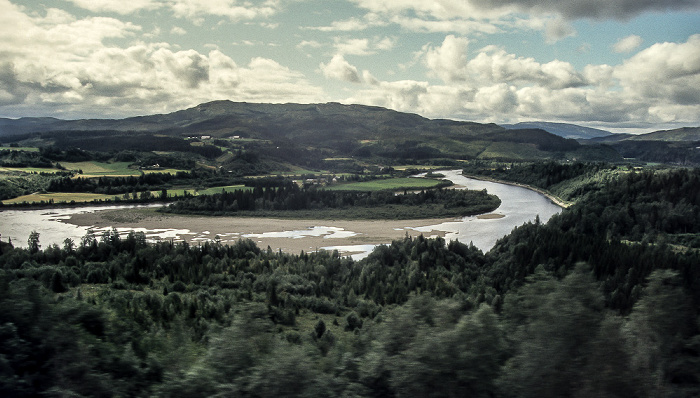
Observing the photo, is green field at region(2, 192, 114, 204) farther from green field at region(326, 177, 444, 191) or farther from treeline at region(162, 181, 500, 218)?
green field at region(326, 177, 444, 191)

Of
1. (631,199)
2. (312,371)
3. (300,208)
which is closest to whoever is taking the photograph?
(312,371)

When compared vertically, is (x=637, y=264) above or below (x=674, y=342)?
below

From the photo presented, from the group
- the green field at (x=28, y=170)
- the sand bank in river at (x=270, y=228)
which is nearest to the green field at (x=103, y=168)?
the green field at (x=28, y=170)

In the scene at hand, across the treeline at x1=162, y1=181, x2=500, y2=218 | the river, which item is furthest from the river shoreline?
the treeline at x1=162, y1=181, x2=500, y2=218

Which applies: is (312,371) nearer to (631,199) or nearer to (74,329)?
(74,329)

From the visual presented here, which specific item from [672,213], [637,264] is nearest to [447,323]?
[637,264]

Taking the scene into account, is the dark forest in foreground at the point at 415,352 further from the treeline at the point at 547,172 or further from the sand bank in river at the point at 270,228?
the treeline at the point at 547,172

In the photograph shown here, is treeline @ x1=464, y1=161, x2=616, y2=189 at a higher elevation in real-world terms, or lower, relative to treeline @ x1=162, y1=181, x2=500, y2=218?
higher

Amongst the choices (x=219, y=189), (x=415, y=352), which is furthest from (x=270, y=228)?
(x=415, y=352)
